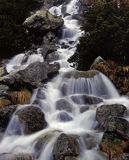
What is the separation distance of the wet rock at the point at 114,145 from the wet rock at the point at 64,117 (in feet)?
9.67

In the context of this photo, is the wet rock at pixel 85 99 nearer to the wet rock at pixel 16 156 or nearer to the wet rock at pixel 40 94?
the wet rock at pixel 40 94

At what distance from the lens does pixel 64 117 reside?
1753 centimetres

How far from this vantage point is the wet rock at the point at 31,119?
642 inches

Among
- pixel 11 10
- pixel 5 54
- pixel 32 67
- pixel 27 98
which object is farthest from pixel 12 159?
pixel 11 10

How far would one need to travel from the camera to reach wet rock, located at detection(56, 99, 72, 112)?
60.1ft

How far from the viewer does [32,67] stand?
21547 mm

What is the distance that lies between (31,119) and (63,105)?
266cm

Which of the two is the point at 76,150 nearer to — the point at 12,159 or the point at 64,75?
the point at 12,159

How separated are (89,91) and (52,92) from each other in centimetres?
185

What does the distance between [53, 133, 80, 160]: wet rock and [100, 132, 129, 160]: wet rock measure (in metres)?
1.01

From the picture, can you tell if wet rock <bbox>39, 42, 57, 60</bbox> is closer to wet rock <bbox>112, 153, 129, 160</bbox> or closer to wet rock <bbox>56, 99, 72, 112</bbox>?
wet rock <bbox>56, 99, 72, 112</bbox>

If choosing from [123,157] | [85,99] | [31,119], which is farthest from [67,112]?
[123,157]

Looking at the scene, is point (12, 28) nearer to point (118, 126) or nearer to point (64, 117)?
point (64, 117)

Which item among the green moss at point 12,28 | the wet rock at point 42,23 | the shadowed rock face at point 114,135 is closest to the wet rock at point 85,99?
the shadowed rock face at point 114,135
